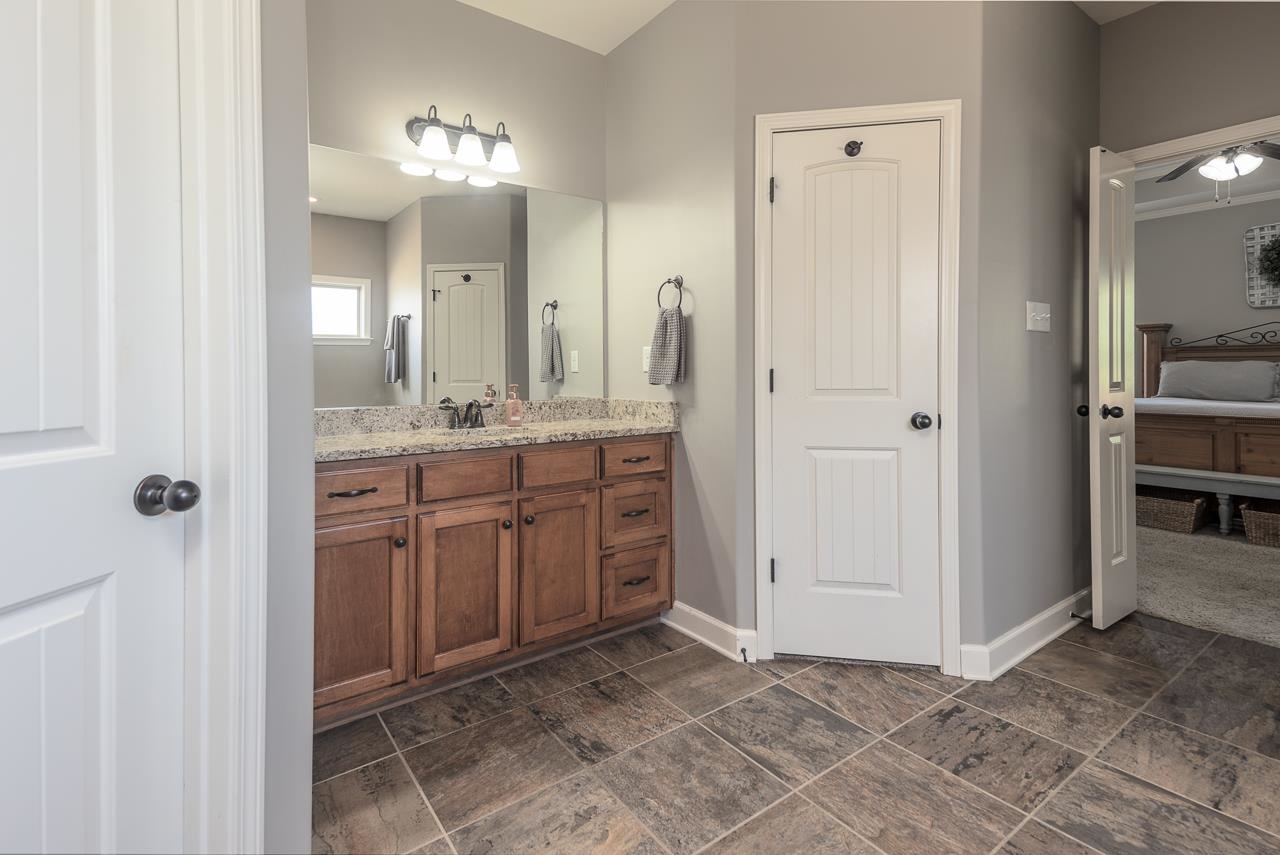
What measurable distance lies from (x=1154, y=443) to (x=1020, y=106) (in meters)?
3.85

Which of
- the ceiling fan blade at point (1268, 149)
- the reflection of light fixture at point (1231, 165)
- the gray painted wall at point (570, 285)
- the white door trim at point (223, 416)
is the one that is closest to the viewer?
the white door trim at point (223, 416)

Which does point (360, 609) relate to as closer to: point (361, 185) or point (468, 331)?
point (468, 331)

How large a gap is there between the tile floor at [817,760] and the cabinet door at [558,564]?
0.19 m

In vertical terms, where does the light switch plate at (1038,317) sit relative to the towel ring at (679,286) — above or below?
below

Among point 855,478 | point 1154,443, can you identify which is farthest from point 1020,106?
point 1154,443

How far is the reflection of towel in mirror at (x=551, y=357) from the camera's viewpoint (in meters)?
2.97

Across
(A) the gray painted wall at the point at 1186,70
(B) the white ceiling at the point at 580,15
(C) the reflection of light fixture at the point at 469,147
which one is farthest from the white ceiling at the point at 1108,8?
(C) the reflection of light fixture at the point at 469,147

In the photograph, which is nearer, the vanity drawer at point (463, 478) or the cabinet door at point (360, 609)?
the cabinet door at point (360, 609)

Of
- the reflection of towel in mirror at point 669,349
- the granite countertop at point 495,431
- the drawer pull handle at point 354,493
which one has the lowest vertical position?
the drawer pull handle at point 354,493

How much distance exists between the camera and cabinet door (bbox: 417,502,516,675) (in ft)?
6.84

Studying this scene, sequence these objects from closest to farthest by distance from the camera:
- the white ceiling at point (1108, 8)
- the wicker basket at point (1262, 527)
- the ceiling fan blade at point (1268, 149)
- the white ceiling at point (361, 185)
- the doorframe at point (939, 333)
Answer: the doorframe at point (939, 333) → the white ceiling at point (361, 185) → the white ceiling at point (1108, 8) → the ceiling fan blade at point (1268, 149) → the wicker basket at point (1262, 527)

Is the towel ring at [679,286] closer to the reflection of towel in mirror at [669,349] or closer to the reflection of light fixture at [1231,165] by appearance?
the reflection of towel in mirror at [669,349]

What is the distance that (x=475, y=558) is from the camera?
2.20 m

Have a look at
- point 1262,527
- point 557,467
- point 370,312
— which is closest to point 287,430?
point 557,467
